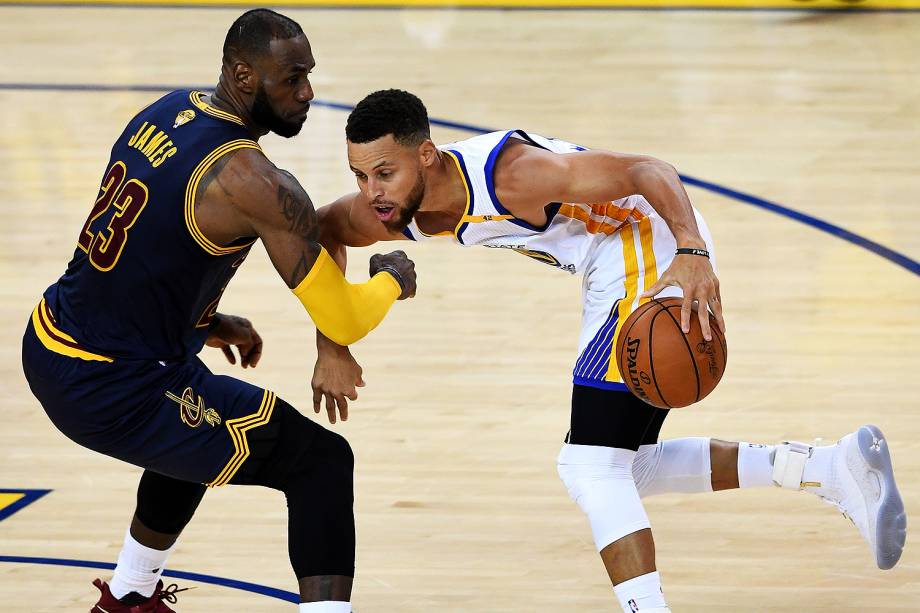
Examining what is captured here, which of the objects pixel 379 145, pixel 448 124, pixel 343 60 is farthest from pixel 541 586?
pixel 343 60

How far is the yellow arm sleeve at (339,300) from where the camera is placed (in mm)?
3627

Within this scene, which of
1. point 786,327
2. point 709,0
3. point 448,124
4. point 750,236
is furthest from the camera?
point 709,0

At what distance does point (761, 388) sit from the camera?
6031mm

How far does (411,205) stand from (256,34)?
2.23ft

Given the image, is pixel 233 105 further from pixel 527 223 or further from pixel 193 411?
pixel 527 223

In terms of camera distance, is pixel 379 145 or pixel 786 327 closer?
pixel 379 145

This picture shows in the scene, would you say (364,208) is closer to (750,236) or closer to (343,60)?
(750,236)

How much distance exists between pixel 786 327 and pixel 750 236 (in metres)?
1.15

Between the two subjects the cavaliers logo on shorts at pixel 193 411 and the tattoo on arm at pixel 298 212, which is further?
the cavaliers logo on shorts at pixel 193 411

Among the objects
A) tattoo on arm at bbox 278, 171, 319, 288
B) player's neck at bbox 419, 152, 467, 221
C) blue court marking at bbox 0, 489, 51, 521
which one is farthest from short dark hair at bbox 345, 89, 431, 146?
blue court marking at bbox 0, 489, 51, 521

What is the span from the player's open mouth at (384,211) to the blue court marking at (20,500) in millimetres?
1909

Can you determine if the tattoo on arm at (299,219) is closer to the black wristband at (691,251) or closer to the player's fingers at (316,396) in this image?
the player's fingers at (316,396)

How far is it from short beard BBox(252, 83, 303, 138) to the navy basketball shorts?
0.66 metres

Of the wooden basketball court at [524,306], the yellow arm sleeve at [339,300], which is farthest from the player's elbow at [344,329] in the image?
the wooden basketball court at [524,306]
